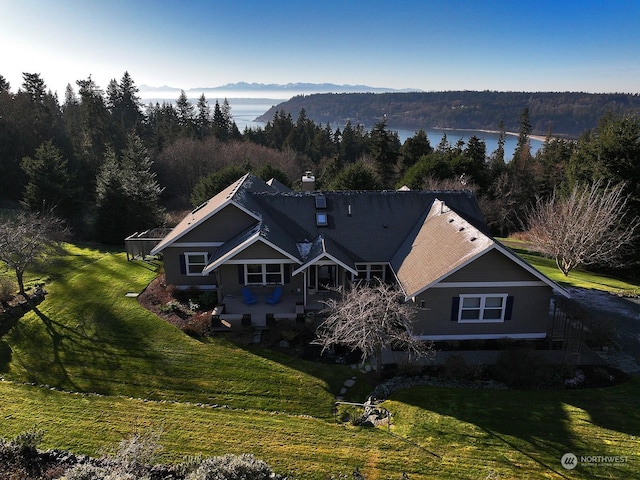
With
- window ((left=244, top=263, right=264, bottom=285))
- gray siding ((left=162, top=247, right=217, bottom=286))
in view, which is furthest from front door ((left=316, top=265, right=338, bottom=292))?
gray siding ((left=162, top=247, right=217, bottom=286))

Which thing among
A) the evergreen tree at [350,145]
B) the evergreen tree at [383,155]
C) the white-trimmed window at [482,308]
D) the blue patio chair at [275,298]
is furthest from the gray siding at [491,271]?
the evergreen tree at [350,145]

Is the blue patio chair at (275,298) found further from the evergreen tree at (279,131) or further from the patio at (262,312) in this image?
the evergreen tree at (279,131)

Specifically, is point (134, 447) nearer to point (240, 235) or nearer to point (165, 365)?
point (165, 365)

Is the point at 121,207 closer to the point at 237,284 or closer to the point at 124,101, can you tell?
the point at 237,284

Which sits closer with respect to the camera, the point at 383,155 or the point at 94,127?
the point at 383,155

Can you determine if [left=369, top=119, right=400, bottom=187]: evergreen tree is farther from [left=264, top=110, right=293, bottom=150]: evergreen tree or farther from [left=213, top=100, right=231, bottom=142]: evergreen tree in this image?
[left=213, top=100, right=231, bottom=142]: evergreen tree

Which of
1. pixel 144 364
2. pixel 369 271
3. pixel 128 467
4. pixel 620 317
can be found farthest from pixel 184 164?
pixel 620 317
